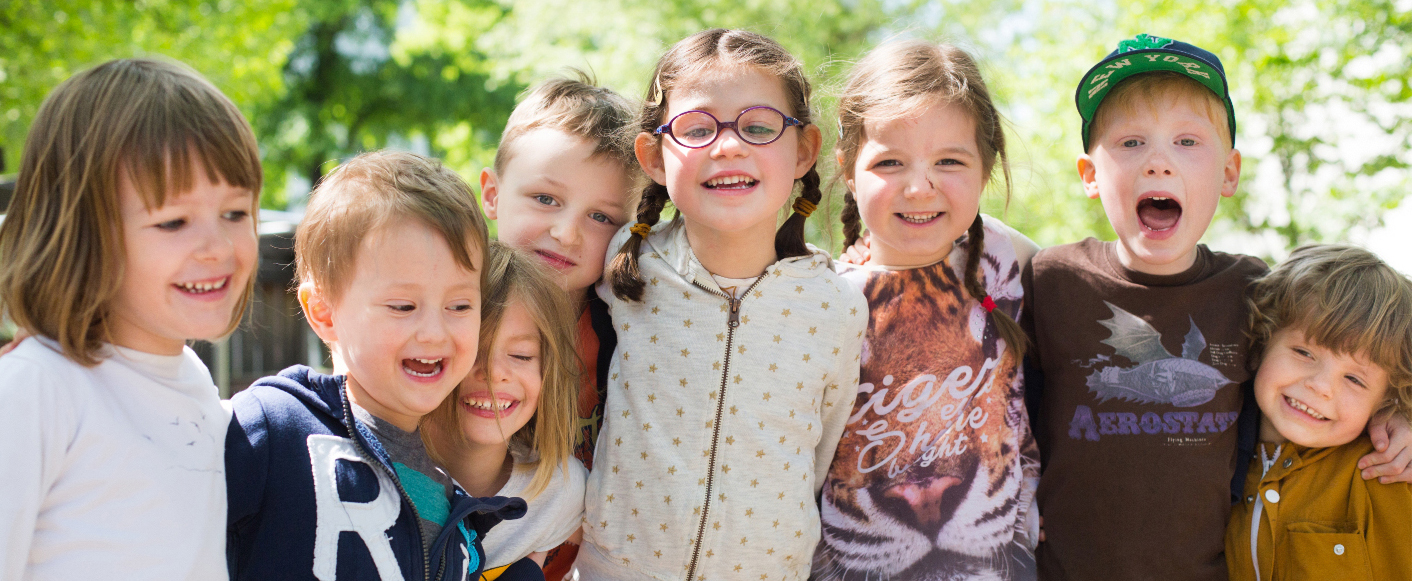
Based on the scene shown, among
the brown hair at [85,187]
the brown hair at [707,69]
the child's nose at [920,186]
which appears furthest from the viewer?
the child's nose at [920,186]

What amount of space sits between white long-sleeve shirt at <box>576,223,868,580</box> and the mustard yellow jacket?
1.26m

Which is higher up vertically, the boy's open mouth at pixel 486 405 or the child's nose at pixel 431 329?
the child's nose at pixel 431 329

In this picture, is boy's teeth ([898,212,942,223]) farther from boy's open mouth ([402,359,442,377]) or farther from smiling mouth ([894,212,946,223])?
boy's open mouth ([402,359,442,377])

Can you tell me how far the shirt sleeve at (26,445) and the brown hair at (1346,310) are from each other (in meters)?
2.95

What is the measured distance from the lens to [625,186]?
9.46ft

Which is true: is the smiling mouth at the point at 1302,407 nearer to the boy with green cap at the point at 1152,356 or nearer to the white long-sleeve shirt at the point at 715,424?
the boy with green cap at the point at 1152,356

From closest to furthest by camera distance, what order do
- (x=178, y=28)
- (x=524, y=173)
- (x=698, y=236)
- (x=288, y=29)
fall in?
(x=698, y=236) < (x=524, y=173) < (x=178, y=28) < (x=288, y=29)

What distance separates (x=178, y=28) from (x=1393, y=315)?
1104 centimetres

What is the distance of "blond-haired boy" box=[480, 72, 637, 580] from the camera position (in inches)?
108

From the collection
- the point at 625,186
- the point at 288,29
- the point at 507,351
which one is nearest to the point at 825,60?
the point at 625,186

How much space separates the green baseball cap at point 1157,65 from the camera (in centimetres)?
266

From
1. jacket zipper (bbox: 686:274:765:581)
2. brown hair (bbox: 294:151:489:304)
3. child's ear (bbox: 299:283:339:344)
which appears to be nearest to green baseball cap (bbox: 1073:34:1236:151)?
jacket zipper (bbox: 686:274:765:581)

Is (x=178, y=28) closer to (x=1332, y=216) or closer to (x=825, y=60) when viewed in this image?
(x=825, y=60)

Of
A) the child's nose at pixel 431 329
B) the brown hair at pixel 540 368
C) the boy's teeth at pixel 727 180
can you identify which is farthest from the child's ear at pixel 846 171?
the child's nose at pixel 431 329
